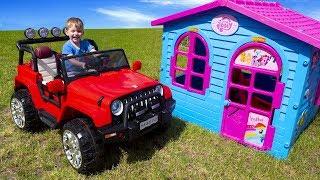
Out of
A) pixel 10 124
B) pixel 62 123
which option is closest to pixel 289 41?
pixel 62 123

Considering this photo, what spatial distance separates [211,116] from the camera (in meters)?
6.93

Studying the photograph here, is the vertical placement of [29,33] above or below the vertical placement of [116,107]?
above

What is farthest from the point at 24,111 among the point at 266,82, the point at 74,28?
the point at 266,82

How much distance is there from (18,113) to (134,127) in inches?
118

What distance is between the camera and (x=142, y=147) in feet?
20.0

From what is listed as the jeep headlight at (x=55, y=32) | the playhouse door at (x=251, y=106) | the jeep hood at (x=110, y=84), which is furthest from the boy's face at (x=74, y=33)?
the playhouse door at (x=251, y=106)

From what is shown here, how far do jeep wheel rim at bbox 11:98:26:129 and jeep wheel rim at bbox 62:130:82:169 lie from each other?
61.0 inches

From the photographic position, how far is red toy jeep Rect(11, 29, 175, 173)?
15.7ft

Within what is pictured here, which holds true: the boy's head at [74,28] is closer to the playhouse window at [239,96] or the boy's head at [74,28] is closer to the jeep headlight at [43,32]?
the jeep headlight at [43,32]

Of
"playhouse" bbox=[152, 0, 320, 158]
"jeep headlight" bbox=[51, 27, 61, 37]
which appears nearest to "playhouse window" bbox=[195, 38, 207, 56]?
"playhouse" bbox=[152, 0, 320, 158]

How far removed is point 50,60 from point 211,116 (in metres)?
3.59

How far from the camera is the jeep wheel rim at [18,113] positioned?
20.8ft

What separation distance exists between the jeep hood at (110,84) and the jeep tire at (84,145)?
479mm

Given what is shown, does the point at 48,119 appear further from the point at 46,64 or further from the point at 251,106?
the point at 251,106
